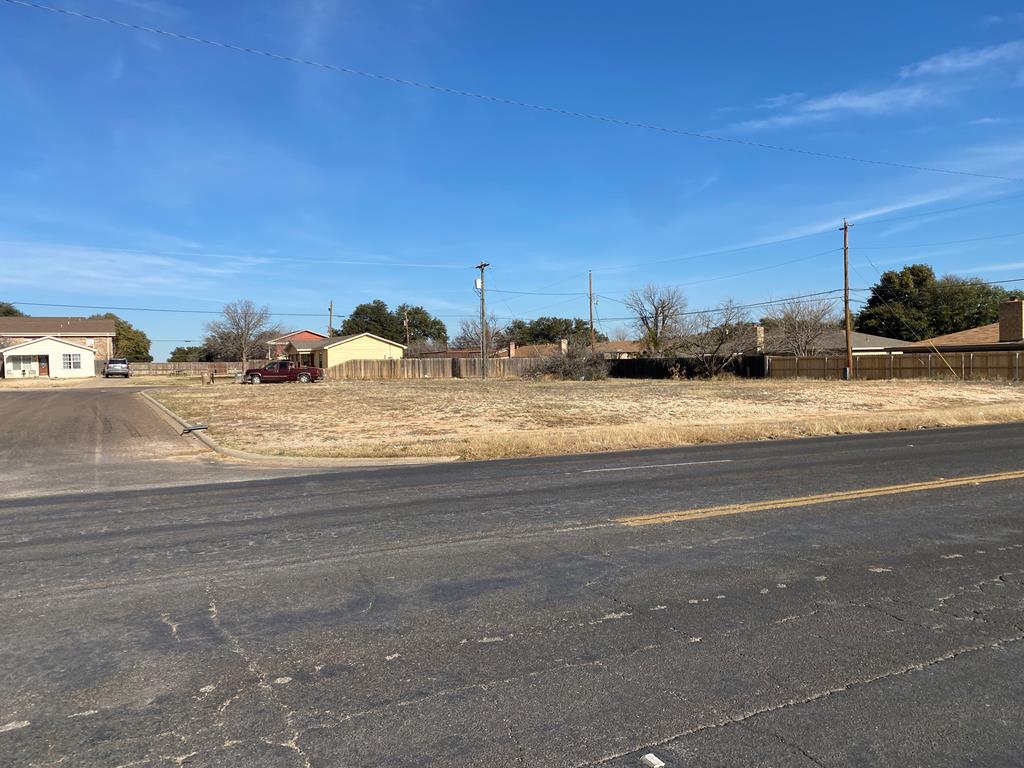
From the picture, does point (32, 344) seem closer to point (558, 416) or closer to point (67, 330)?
point (67, 330)

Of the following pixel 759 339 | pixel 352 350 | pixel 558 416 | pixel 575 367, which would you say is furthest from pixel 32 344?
pixel 558 416

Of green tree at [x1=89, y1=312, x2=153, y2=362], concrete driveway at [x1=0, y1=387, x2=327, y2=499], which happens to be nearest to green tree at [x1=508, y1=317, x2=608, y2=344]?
green tree at [x1=89, y1=312, x2=153, y2=362]

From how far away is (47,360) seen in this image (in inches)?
2803

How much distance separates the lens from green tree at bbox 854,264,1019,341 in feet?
247

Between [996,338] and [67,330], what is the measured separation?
85.5m

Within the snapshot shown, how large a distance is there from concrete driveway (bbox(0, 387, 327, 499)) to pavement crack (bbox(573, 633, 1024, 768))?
10515 millimetres

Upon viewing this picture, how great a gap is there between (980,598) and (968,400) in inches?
1191

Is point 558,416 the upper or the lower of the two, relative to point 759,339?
lower

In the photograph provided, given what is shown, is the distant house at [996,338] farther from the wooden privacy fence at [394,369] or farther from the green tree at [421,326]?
the green tree at [421,326]

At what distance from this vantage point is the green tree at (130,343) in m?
101

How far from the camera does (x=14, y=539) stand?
7828 mm

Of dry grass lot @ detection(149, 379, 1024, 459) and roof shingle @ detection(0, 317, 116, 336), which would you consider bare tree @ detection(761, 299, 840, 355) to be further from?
roof shingle @ detection(0, 317, 116, 336)

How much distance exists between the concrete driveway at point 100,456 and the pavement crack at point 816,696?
10515mm

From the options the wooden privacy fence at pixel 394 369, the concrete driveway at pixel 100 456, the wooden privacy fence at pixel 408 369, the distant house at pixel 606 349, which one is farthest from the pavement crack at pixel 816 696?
the distant house at pixel 606 349
